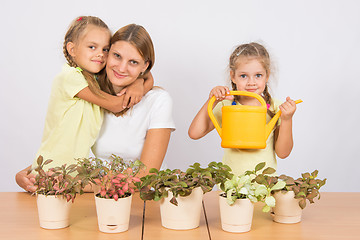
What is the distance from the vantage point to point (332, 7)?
300 cm

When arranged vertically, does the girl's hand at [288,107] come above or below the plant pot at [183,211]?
above

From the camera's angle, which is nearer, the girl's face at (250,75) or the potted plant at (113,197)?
the potted plant at (113,197)

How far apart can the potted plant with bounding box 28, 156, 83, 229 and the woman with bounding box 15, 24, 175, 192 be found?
0.66 metres

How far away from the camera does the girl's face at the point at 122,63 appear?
6.40 feet

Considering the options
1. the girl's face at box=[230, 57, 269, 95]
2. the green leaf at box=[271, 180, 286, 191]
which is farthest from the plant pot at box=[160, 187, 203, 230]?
the girl's face at box=[230, 57, 269, 95]

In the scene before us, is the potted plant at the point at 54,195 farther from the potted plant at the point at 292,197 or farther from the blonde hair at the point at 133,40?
the blonde hair at the point at 133,40

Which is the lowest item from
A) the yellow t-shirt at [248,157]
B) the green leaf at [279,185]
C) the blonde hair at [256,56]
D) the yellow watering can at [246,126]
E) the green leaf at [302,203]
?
the yellow t-shirt at [248,157]

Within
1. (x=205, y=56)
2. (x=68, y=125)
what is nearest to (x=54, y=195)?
(x=68, y=125)

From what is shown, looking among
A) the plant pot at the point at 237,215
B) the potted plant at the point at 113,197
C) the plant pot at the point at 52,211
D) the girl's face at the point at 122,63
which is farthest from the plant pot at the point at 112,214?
the girl's face at the point at 122,63

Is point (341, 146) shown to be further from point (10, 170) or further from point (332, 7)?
point (10, 170)

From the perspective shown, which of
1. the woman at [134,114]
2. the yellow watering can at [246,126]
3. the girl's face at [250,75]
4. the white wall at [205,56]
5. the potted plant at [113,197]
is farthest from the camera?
the white wall at [205,56]

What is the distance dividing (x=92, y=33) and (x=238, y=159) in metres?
0.79

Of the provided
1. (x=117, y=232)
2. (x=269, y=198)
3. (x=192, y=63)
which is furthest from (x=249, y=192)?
(x=192, y=63)

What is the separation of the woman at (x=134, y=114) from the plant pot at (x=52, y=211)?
0.66m
